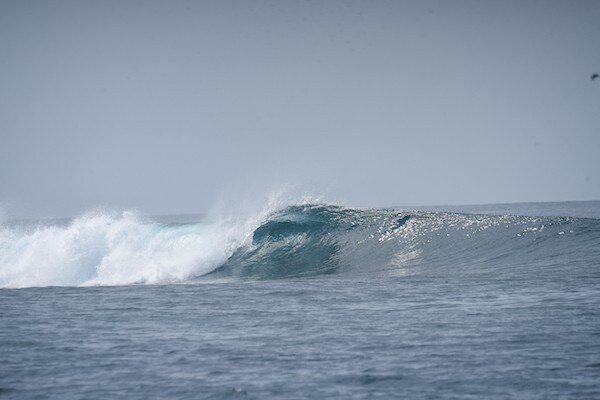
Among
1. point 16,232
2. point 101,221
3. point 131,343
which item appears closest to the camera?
point 131,343

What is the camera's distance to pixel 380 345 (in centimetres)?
1059

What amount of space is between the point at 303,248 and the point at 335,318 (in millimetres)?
14331

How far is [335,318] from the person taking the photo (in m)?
13.0

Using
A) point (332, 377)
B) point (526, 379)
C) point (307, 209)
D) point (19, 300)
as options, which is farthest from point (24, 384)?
point (307, 209)

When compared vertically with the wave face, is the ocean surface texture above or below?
below

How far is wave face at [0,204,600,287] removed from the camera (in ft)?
72.5

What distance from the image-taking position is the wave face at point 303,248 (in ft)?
72.5

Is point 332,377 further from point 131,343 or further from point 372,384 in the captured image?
point 131,343

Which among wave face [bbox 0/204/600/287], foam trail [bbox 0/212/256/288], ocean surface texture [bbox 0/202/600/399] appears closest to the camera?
ocean surface texture [bbox 0/202/600/399]

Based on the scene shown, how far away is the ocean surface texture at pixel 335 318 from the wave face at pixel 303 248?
107 mm

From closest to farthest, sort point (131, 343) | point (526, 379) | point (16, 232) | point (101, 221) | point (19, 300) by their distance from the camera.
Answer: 1. point (526, 379)
2. point (131, 343)
3. point (19, 300)
4. point (101, 221)
5. point (16, 232)

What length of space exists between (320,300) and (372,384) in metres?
6.93

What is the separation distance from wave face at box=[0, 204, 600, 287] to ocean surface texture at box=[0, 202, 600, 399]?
107 mm

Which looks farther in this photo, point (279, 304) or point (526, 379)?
point (279, 304)
